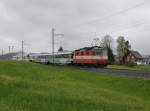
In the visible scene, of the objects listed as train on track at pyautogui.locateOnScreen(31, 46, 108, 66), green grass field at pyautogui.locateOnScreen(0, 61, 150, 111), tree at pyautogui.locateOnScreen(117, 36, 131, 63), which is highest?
tree at pyautogui.locateOnScreen(117, 36, 131, 63)

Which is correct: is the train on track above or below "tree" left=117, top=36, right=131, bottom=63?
below

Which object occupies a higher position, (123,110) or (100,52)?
(100,52)

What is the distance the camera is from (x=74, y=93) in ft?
65.7

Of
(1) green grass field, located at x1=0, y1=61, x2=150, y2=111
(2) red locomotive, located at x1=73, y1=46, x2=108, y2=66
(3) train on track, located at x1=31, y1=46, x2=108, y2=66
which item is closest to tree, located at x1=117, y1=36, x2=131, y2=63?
(3) train on track, located at x1=31, y1=46, x2=108, y2=66

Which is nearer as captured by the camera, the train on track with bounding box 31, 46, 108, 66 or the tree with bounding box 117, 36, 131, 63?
the train on track with bounding box 31, 46, 108, 66

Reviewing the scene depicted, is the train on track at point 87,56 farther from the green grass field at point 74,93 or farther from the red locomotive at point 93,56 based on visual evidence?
the green grass field at point 74,93

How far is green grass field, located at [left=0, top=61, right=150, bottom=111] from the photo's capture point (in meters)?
13.6

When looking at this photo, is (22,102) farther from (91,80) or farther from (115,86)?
(91,80)

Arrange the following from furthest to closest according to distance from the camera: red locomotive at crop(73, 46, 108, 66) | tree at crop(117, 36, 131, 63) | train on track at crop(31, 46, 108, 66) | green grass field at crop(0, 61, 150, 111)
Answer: tree at crop(117, 36, 131, 63), train on track at crop(31, 46, 108, 66), red locomotive at crop(73, 46, 108, 66), green grass field at crop(0, 61, 150, 111)

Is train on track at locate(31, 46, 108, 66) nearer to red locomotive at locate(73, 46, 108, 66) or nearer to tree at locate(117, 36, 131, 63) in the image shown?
red locomotive at locate(73, 46, 108, 66)

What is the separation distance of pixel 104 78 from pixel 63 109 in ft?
Answer: 69.3

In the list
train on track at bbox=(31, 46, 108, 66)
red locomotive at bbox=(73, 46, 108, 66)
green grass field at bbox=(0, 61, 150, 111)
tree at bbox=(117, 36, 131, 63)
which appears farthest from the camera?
tree at bbox=(117, 36, 131, 63)

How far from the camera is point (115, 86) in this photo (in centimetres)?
2925

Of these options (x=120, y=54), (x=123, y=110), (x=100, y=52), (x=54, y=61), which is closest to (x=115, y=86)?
(x=123, y=110)
